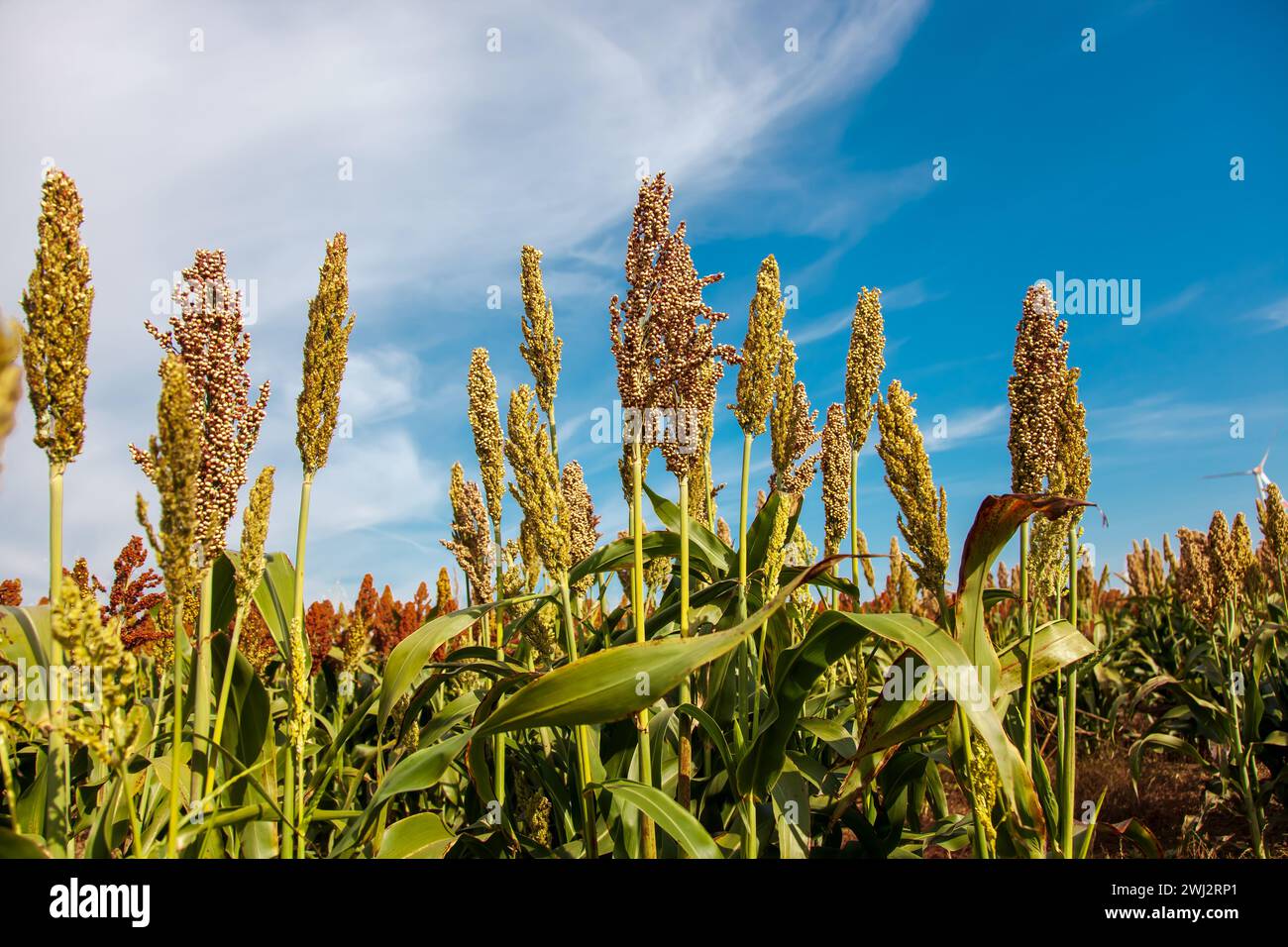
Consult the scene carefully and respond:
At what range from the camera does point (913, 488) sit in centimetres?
226

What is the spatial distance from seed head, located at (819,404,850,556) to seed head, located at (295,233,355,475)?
93.7 inches

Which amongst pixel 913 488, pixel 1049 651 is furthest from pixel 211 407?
pixel 1049 651

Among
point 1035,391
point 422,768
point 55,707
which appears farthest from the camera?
point 422,768

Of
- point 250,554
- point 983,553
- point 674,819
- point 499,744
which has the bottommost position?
point 674,819

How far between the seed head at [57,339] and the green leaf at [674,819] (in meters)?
1.58

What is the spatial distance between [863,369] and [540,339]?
1.57m

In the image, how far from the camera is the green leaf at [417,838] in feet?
8.95

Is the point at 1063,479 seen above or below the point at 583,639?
above

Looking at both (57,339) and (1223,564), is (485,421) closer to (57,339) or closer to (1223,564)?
(57,339)

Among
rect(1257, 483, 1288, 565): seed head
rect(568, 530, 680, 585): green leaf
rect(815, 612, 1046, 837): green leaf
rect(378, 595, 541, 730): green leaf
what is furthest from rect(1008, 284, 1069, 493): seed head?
rect(1257, 483, 1288, 565): seed head

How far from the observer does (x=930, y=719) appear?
2518 millimetres

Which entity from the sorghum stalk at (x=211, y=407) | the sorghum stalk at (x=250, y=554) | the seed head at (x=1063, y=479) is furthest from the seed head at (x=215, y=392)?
the seed head at (x=1063, y=479)
